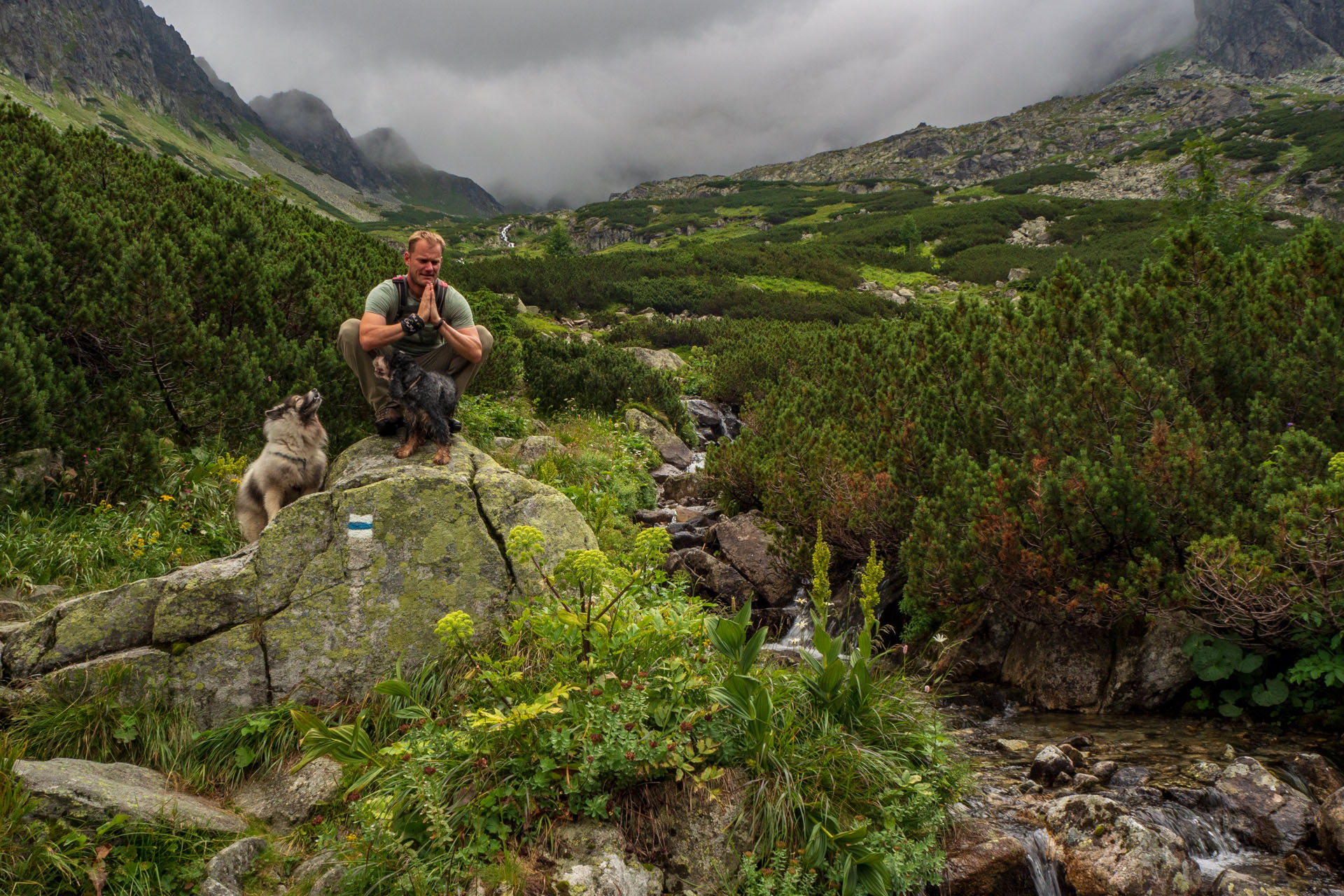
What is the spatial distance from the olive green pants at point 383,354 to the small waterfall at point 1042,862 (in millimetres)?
4865

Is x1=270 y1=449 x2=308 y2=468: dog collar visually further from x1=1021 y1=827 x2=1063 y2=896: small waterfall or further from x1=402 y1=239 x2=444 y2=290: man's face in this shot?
x1=1021 y1=827 x2=1063 y2=896: small waterfall

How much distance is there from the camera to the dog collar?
16.1 ft

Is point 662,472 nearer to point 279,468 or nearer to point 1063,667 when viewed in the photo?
point 1063,667

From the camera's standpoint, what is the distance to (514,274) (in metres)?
33.9

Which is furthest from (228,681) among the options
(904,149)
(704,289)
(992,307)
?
(904,149)

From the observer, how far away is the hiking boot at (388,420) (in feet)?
17.5

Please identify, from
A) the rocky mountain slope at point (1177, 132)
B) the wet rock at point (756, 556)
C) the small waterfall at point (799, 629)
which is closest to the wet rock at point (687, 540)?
the wet rock at point (756, 556)

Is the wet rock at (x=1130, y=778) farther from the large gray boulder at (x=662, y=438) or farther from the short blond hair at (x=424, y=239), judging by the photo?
the large gray boulder at (x=662, y=438)

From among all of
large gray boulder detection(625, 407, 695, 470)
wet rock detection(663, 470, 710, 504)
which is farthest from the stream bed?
large gray boulder detection(625, 407, 695, 470)

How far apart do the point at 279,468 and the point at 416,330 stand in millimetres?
1429

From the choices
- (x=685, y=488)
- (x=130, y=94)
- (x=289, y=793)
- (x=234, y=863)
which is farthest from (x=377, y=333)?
(x=130, y=94)

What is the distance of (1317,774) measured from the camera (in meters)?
4.25

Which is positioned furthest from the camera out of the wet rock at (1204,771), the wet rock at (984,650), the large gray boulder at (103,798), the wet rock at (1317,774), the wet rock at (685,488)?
the wet rock at (685,488)

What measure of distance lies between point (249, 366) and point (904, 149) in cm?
14945
